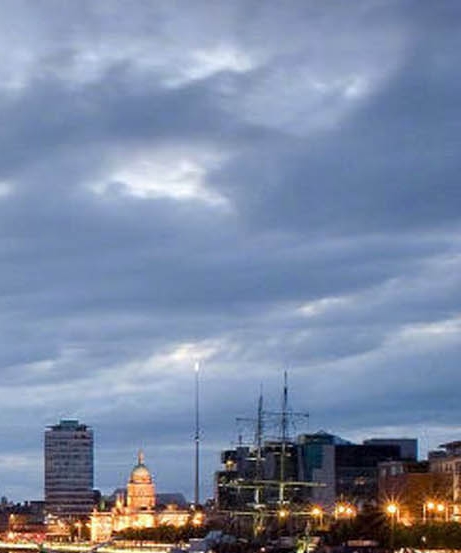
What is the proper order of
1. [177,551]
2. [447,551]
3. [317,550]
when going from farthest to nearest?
1. [177,551]
2. [317,550]
3. [447,551]

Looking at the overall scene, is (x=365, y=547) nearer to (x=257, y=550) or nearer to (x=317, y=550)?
(x=317, y=550)

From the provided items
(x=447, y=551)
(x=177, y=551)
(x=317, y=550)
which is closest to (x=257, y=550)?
(x=177, y=551)

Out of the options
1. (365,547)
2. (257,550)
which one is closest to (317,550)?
(365,547)

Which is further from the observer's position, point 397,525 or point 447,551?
point 397,525

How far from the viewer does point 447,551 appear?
165 meters

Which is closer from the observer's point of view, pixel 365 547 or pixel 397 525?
pixel 365 547

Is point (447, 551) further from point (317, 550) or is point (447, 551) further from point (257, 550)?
point (257, 550)

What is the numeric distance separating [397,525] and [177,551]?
25.2 metres

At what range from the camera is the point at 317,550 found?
176 meters

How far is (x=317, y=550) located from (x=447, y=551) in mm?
15544

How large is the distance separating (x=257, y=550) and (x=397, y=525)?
64.5ft

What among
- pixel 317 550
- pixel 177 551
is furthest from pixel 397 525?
pixel 177 551

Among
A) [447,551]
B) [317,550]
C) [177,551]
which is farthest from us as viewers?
[177,551]

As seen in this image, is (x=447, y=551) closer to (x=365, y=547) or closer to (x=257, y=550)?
(x=365, y=547)
